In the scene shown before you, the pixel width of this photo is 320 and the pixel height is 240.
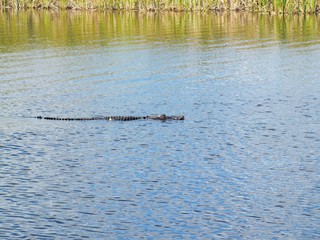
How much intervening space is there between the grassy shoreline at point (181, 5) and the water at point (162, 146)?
26.6m

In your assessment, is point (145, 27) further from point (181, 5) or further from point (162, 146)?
point (162, 146)

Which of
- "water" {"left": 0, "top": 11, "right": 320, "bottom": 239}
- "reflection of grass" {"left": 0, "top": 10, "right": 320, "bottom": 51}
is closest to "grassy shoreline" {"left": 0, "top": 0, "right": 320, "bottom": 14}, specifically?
"reflection of grass" {"left": 0, "top": 10, "right": 320, "bottom": 51}

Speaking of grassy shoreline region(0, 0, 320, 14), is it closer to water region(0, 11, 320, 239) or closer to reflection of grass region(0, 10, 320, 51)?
reflection of grass region(0, 10, 320, 51)

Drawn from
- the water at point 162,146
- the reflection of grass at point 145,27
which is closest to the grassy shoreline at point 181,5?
the reflection of grass at point 145,27

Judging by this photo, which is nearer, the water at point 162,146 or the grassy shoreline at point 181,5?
the water at point 162,146

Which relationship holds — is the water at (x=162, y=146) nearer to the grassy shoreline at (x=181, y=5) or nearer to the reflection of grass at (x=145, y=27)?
the reflection of grass at (x=145, y=27)

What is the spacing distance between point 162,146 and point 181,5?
5827 cm

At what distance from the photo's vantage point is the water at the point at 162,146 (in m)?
17.9

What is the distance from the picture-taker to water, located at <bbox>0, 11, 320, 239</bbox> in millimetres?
17906

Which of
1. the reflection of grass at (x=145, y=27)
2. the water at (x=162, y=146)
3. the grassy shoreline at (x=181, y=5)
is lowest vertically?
the water at (x=162, y=146)

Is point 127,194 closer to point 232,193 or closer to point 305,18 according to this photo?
point 232,193

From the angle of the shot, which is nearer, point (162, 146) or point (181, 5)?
point (162, 146)

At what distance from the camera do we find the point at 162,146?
2447 centimetres

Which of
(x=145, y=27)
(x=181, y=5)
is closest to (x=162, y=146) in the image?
(x=145, y=27)
